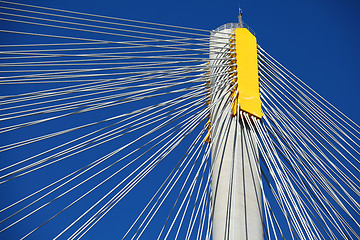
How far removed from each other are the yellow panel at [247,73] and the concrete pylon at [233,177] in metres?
0.22

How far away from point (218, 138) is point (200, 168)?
0.64m

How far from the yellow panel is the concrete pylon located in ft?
0.71

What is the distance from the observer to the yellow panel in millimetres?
6438

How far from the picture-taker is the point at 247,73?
6684mm

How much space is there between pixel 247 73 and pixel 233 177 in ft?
6.28

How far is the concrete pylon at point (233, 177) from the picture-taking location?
5574mm

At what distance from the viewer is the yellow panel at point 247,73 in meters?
6.44

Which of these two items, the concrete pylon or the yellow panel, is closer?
the concrete pylon

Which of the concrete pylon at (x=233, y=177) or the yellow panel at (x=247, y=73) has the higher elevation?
the yellow panel at (x=247, y=73)

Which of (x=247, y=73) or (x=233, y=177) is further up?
(x=247, y=73)

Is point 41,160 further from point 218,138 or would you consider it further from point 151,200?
point 218,138

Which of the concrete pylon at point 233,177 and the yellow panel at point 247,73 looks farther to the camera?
the yellow panel at point 247,73

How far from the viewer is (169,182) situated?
6.84 m

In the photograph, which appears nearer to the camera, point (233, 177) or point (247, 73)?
point (233, 177)
